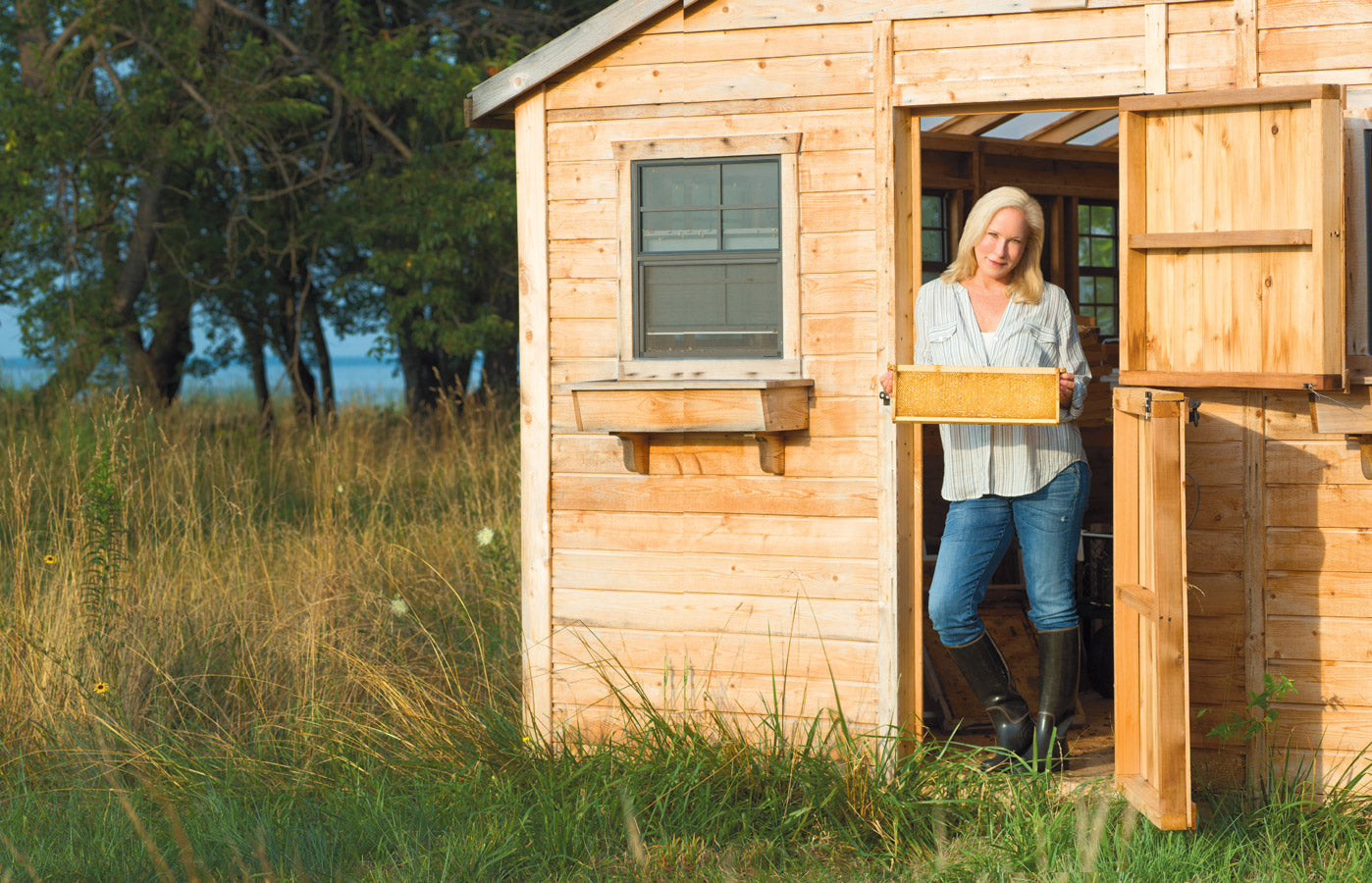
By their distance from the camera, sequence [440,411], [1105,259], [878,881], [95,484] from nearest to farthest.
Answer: [878,881], [95,484], [1105,259], [440,411]

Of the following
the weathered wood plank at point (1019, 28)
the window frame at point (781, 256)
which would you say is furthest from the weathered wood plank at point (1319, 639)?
the weathered wood plank at point (1019, 28)

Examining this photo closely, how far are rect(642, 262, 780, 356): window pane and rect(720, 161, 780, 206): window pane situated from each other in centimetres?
26

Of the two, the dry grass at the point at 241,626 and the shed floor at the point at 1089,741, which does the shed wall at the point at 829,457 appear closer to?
the shed floor at the point at 1089,741

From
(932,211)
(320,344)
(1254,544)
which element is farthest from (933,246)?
(320,344)

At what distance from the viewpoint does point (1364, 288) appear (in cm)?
450

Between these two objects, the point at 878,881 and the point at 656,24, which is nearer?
the point at 878,881

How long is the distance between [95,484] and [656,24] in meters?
3.40

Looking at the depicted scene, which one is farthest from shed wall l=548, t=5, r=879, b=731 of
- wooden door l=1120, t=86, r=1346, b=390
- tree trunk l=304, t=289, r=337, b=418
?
tree trunk l=304, t=289, r=337, b=418

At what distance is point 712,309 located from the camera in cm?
514

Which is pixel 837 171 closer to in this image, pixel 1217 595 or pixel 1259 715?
pixel 1217 595

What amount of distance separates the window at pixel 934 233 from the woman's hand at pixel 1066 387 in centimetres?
324

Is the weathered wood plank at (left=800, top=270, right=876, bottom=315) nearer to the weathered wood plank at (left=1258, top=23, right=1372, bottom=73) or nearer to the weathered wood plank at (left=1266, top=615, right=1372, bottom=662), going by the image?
the weathered wood plank at (left=1258, top=23, right=1372, bottom=73)

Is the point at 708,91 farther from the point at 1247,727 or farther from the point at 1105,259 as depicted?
the point at 1105,259

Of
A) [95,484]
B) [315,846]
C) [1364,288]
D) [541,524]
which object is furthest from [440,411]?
[1364,288]
